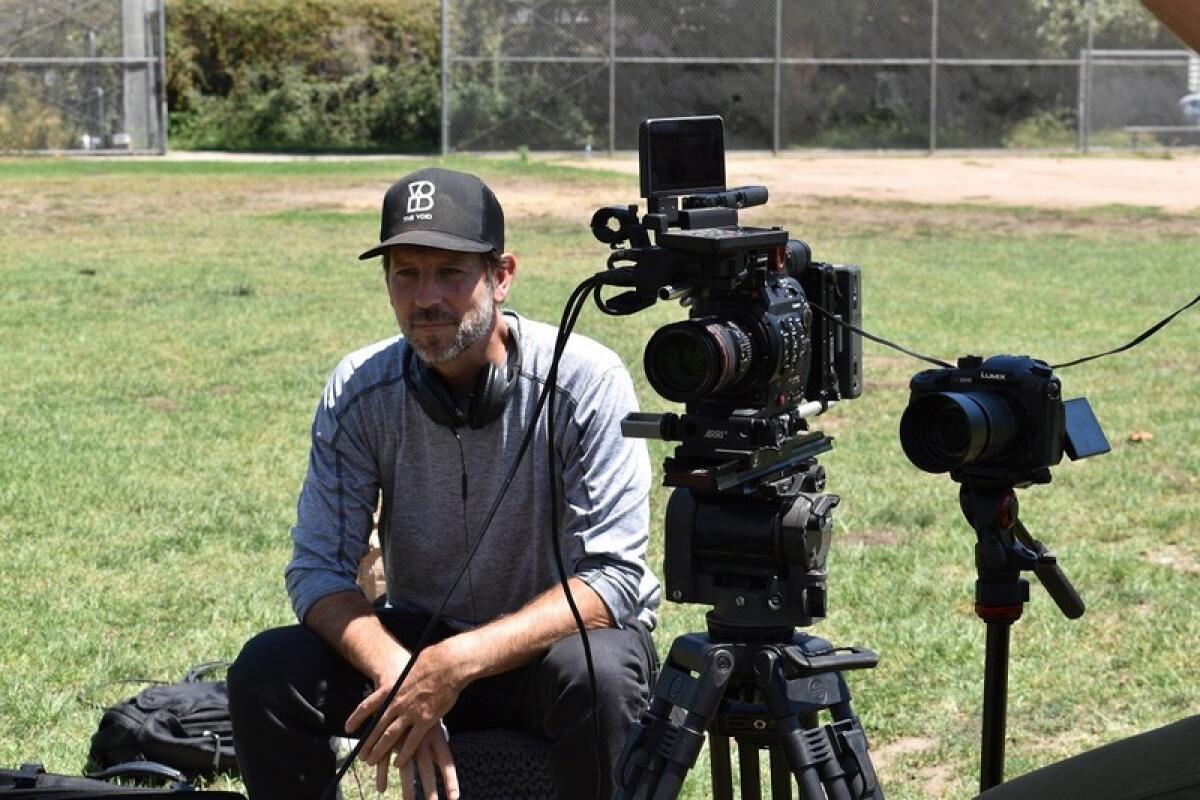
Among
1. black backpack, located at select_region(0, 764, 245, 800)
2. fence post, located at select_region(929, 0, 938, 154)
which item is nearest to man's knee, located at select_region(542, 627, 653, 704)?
black backpack, located at select_region(0, 764, 245, 800)

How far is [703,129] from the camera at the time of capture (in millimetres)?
2986

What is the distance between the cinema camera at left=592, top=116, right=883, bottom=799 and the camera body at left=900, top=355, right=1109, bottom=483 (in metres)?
0.18

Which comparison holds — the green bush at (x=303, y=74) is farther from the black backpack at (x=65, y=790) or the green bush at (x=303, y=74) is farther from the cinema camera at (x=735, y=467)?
the cinema camera at (x=735, y=467)

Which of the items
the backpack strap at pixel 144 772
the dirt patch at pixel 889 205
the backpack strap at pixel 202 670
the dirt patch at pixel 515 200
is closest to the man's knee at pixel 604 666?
the backpack strap at pixel 144 772

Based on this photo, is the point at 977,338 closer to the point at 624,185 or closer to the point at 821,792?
the point at 821,792

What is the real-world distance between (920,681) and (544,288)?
28.0ft

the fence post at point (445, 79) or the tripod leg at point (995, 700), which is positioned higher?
the fence post at point (445, 79)

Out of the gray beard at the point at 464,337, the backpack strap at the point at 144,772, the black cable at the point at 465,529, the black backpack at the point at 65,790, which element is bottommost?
the backpack strap at the point at 144,772

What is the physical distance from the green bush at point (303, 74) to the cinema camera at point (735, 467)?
85.3 ft

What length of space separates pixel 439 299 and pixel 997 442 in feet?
4.13

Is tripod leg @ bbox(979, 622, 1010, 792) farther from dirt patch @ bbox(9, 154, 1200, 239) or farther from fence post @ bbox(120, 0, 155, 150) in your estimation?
fence post @ bbox(120, 0, 155, 150)

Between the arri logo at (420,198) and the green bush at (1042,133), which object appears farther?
the green bush at (1042,133)

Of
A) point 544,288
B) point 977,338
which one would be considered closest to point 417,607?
point 977,338

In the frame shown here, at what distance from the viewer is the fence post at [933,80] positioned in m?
27.8
